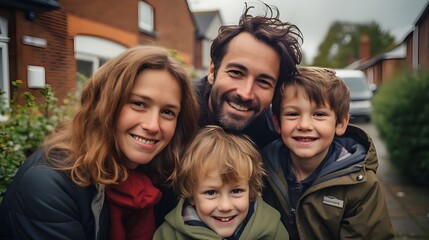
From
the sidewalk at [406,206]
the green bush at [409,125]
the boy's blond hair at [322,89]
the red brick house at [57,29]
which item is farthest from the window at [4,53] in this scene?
the green bush at [409,125]

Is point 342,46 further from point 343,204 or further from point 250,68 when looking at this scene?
point 343,204

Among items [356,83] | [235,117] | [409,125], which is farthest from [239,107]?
[356,83]

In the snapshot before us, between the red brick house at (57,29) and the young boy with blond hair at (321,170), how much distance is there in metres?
0.97

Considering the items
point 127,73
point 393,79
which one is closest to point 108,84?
point 127,73

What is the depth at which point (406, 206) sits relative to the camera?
15.9 feet

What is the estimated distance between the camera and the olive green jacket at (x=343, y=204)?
184 cm

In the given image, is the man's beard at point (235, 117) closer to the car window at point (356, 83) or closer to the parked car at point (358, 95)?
the parked car at point (358, 95)

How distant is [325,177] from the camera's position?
1.94 m

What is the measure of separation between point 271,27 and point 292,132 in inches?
24.3

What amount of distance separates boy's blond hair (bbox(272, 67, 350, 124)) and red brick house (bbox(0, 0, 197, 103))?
0.91 m

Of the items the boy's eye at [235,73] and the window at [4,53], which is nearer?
the window at [4,53]

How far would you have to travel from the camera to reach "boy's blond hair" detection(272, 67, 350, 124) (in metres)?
1.96

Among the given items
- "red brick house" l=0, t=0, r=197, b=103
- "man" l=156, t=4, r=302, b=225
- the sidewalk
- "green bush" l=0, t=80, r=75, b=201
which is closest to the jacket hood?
"man" l=156, t=4, r=302, b=225

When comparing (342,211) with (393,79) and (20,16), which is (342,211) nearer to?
(20,16)
